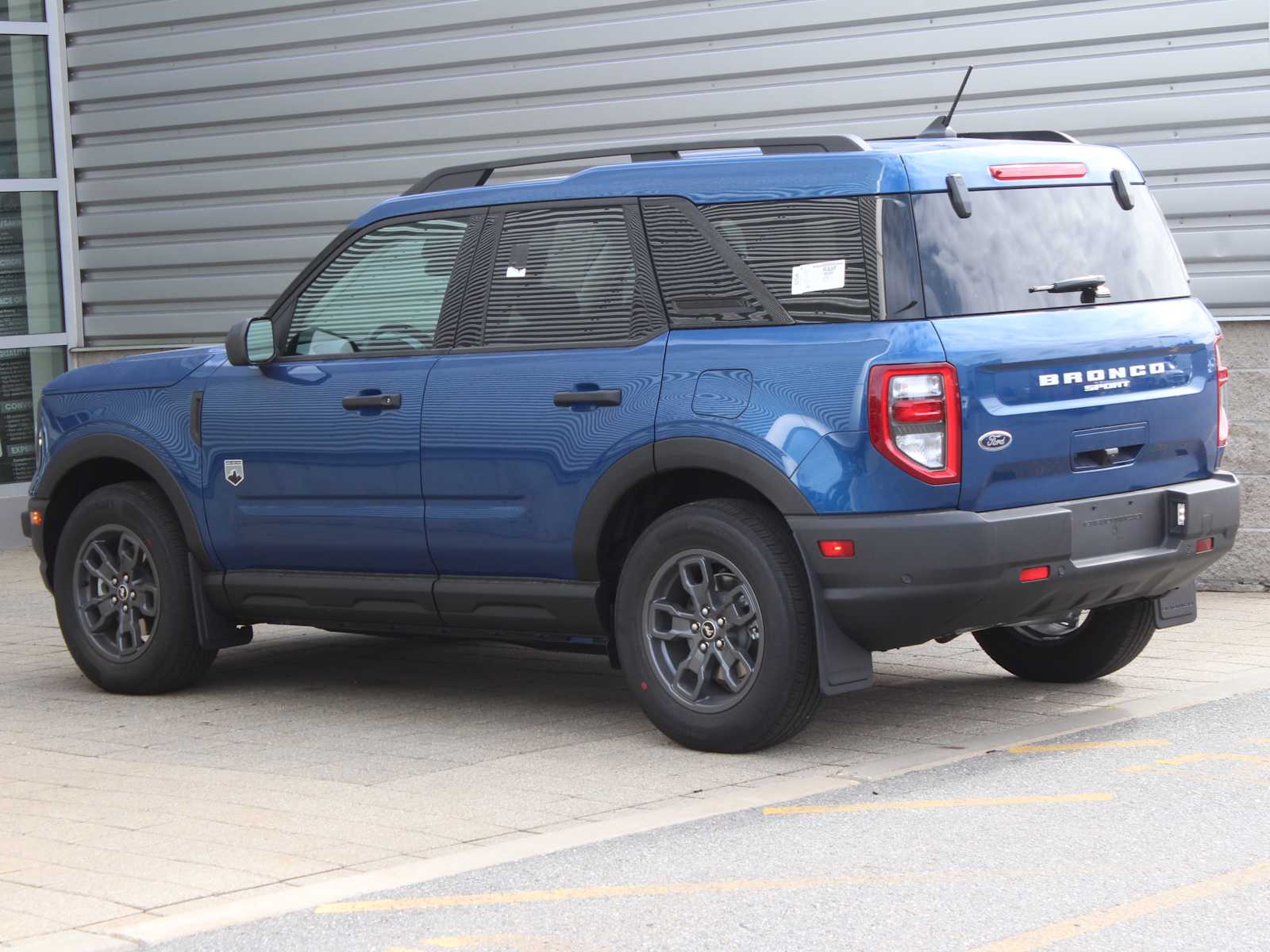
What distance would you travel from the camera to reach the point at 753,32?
11.6 metres

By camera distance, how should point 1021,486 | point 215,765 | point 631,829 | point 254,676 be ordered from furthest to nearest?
point 254,676, point 215,765, point 1021,486, point 631,829

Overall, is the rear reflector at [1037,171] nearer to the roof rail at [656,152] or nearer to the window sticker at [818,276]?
the roof rail at [656,152]

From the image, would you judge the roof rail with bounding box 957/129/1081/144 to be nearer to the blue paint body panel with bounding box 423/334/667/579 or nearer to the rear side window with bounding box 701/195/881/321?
the rear side window with bounding box 701/195/881/321

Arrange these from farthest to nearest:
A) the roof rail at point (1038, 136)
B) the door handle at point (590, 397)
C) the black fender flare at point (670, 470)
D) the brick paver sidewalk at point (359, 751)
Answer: the roof rail at point (1038, 136) < the door handle at point (590, 397) < the black fender flare at point (670, 470) < the brick paver sidewalk at point (359, 751)

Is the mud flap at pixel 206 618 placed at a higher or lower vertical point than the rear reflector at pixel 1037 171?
lower

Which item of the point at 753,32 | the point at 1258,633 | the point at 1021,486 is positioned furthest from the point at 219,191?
the point at 1021,486

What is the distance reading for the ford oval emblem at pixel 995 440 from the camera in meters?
6.14

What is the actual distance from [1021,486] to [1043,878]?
5.30 ft

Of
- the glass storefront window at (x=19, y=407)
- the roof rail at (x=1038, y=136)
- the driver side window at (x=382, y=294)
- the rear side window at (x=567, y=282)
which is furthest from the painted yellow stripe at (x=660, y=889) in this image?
the glass storefront window at (x=19, y=407)

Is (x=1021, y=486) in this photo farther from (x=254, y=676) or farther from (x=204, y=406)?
(x=254, y=676)

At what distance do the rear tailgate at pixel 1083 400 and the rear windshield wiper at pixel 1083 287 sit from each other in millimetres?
55

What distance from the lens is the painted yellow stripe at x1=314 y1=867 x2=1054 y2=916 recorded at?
4.91 meters

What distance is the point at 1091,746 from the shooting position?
660 cm

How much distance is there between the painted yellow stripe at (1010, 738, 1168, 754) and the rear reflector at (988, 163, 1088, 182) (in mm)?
1843
